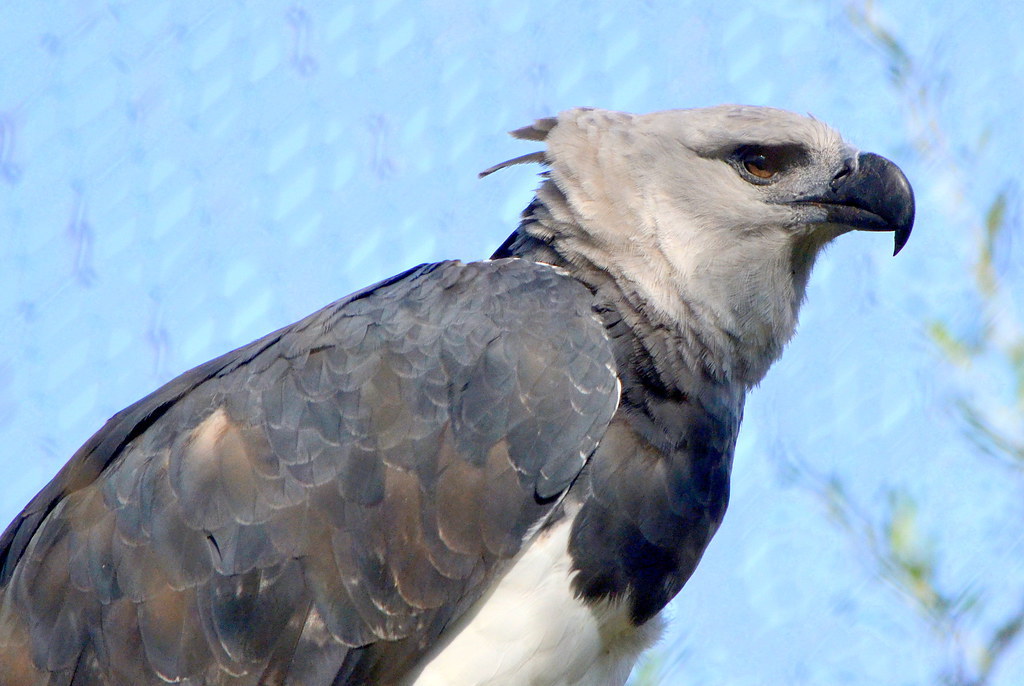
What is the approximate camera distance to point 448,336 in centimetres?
271

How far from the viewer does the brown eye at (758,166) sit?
10.5 ft

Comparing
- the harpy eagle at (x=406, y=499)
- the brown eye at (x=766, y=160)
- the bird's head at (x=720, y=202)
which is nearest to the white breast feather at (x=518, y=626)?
the harpy eagle at (x=406, y=499)

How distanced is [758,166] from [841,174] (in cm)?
20

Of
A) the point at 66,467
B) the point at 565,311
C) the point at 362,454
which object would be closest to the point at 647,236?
the point at 565,311

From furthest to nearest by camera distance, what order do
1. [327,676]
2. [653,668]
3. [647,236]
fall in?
[653,668], [647,236], [327,676]

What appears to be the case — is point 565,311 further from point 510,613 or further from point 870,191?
point 870,191

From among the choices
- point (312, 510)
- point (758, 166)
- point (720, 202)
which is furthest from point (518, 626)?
point (758, 166)

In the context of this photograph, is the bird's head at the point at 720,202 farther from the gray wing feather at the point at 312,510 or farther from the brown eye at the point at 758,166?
the gray wing feather at the point at 312,510

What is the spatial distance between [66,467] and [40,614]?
335 mm

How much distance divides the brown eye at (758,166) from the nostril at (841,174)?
144 mm

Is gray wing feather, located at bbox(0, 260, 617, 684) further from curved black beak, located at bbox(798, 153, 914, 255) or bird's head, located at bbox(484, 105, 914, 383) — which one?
curved black beak, located at bbox(798, 153, 914, 255)

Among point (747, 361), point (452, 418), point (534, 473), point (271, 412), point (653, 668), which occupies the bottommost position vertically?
point (653, 668)

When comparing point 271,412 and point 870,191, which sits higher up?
point 271,412

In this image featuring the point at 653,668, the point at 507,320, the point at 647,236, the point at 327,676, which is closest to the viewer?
the point at 327,676
